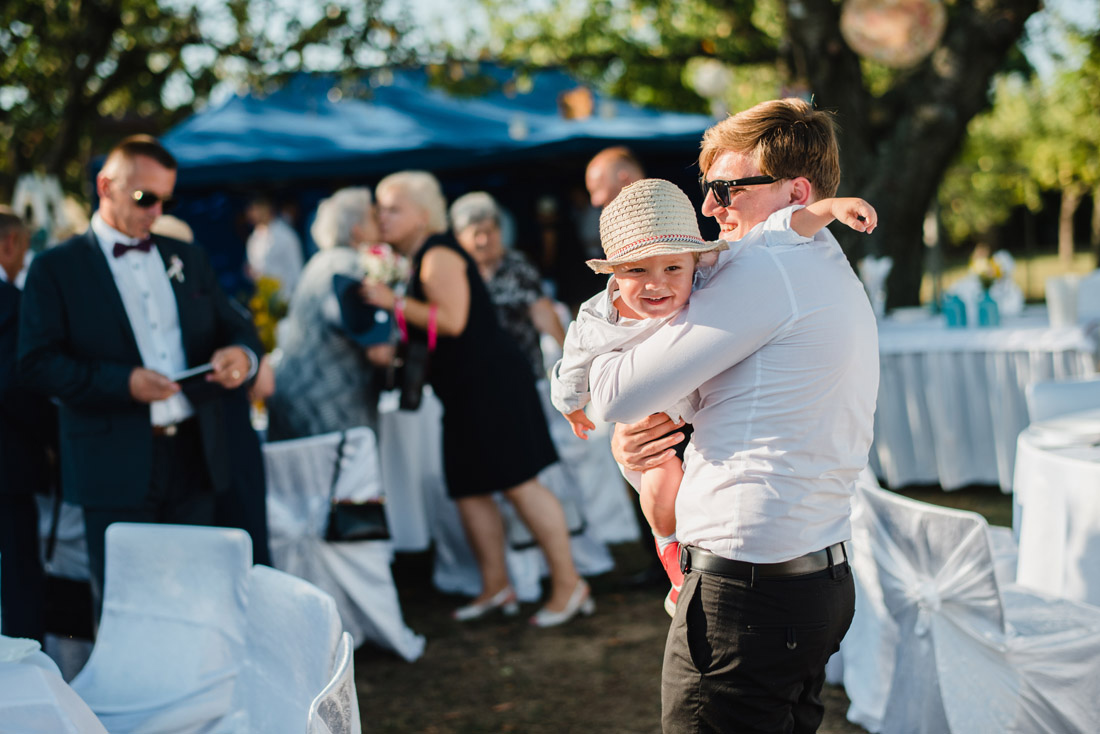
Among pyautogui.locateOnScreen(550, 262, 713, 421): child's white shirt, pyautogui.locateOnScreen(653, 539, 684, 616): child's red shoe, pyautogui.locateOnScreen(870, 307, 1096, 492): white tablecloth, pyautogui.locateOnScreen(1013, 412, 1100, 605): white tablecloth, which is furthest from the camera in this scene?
pyautogui.locateOnScreen(870, 307, 1096, 492): white tablecloth

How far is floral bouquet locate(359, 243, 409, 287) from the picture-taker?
158 inches

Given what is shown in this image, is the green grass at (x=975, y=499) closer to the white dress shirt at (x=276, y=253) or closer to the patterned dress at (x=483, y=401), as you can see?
the patterned dress at (x=483, y=401)

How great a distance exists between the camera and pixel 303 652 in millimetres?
1931

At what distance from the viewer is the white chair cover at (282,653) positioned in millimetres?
1857

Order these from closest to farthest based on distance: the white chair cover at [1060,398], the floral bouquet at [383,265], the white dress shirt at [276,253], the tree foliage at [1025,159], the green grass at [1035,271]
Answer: the white chair cover at [1060,398], the floral bouquet at [383,265], the white dress shirt at [276,253], the green grass at [1035,271], the tree foliage at [1025,159]

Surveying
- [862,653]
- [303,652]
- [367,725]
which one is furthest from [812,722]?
[367,725]

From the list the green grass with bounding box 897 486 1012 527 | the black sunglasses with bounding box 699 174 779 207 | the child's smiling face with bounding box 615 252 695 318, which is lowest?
the green grass with bounding box 897 486 1012 527

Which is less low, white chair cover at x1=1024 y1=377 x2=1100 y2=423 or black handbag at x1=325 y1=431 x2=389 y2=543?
white chair cover at x1=1024 y1=377 x2=1100 y2=423

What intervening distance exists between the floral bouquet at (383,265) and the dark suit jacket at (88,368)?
Result: 125 centimetres

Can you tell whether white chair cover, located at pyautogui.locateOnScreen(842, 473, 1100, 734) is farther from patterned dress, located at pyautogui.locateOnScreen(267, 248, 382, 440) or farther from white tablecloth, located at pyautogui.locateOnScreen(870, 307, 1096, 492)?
white tablecloth, located at pyautogui.locateOnScreen(870, 307, 1096, 492)

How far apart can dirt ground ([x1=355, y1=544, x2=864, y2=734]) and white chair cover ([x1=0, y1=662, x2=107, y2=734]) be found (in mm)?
1670

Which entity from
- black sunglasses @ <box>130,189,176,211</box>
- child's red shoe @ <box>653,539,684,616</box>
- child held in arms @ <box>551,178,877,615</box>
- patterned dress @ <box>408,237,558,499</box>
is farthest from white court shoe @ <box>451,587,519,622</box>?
child held in arms @ <box>551,178,877,615</box>

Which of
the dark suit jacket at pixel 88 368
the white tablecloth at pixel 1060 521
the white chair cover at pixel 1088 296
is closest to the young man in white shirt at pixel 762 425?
the white tablecloth at pixel 1060 521

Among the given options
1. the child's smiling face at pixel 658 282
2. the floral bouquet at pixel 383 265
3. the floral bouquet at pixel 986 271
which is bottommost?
the floral bouquet at pixel 986 271
